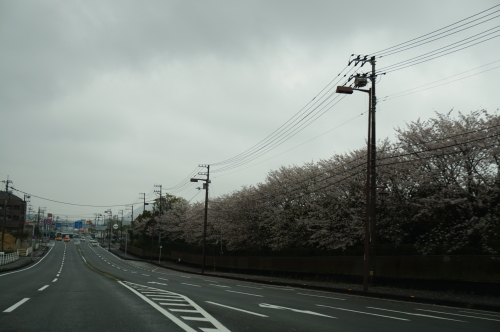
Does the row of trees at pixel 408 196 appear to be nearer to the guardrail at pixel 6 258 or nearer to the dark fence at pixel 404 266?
the dark fence at pixel 404 266

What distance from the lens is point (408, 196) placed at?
1145 inches

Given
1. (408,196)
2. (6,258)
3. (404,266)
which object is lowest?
(6,258)

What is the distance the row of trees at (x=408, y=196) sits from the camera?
77.2 ft

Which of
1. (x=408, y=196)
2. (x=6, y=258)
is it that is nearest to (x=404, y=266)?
(x=408, y=196)

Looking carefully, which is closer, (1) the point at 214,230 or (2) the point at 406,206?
(2) the point at 406,206

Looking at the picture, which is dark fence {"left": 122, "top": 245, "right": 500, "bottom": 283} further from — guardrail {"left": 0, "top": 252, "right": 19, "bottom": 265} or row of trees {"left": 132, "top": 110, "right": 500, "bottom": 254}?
guardrail {"left": 0, "top": 252, "right": 19, "bottom": 265}

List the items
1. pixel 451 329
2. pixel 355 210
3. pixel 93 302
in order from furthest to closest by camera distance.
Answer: pixel 355 210 → pixel 93 302 → pixel 451 329

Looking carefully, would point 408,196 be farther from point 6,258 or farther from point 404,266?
point 6,258

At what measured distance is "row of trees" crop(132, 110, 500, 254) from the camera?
23.5 metres

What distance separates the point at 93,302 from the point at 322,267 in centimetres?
2292

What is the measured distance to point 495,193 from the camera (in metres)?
23.1

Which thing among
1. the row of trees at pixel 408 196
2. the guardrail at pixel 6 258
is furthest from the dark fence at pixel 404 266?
the guardrail at pixel 6 258

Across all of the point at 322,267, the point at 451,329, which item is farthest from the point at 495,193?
the point at 451,329

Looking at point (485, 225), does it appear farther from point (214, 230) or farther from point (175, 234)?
point (175, 234)
